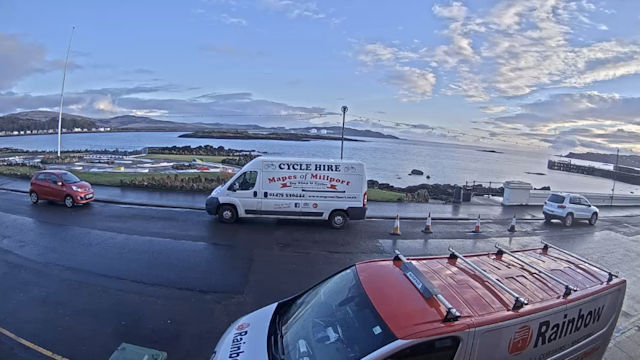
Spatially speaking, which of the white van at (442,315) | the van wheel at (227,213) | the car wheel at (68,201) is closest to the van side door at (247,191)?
the van wheel at (227,213)

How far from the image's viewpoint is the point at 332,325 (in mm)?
3475

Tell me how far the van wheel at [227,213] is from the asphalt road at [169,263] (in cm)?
45

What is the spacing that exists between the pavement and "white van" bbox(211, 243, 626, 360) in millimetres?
12361

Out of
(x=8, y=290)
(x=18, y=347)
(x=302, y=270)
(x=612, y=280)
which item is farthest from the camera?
(x=302, y=270)

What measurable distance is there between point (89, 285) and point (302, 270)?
4.63m

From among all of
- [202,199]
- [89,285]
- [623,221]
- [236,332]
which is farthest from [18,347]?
[623,221]

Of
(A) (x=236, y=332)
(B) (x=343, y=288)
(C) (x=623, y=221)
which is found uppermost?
(B) (x=343, y=288)

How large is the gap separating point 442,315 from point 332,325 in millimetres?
997

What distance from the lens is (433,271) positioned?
410 centimetres

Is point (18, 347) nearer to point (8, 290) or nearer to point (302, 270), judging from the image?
point (8, 290)

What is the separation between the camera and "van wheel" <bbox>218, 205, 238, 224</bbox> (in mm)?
13703

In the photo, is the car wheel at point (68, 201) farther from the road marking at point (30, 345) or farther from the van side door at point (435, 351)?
the van side door at point (435, 351)

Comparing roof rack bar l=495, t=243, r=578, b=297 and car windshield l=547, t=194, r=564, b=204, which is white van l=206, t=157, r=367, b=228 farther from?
car windshield l=547, t=194, r=564, b=204

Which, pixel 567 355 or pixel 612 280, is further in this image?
pixel 612 280
